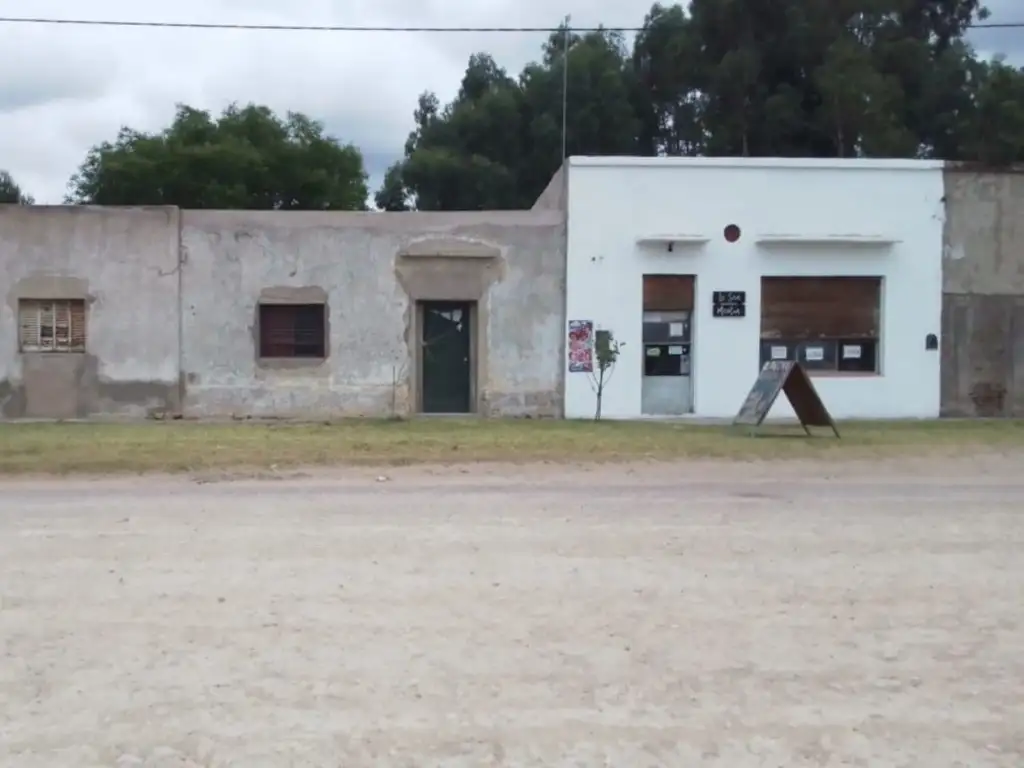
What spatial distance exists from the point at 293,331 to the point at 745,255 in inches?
302

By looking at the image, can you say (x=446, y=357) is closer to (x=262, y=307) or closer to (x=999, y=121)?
(x=262, y=307)

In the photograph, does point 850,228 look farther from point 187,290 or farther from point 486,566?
point 486,566

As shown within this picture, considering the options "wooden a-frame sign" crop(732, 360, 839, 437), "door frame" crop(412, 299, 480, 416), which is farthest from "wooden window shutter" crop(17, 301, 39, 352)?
"wooden a-frame sign" crop(732, 360, 839, 437)

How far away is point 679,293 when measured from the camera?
2012 centimetres

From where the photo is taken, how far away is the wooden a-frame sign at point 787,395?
15.9 meters

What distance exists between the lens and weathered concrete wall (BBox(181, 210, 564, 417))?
19.6m

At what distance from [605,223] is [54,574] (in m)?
13.7

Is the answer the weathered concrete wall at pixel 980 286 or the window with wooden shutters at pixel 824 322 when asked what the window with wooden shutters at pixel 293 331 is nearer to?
the window with wooden shutters at pixel 824 322

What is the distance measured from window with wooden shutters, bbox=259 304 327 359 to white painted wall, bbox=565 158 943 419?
13.7 feet

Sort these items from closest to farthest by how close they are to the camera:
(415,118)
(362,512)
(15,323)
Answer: (362,512) → (15,323) → (415,118)

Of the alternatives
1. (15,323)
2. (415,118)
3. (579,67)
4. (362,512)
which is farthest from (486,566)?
(415,118)

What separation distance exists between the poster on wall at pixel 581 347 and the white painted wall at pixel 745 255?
0.14 m

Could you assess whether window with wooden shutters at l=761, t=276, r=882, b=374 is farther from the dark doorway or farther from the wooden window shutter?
the wooden window shutter

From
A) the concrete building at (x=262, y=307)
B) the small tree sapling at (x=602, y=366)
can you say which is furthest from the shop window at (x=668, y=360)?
the concrete building at (x=262, y=307)
